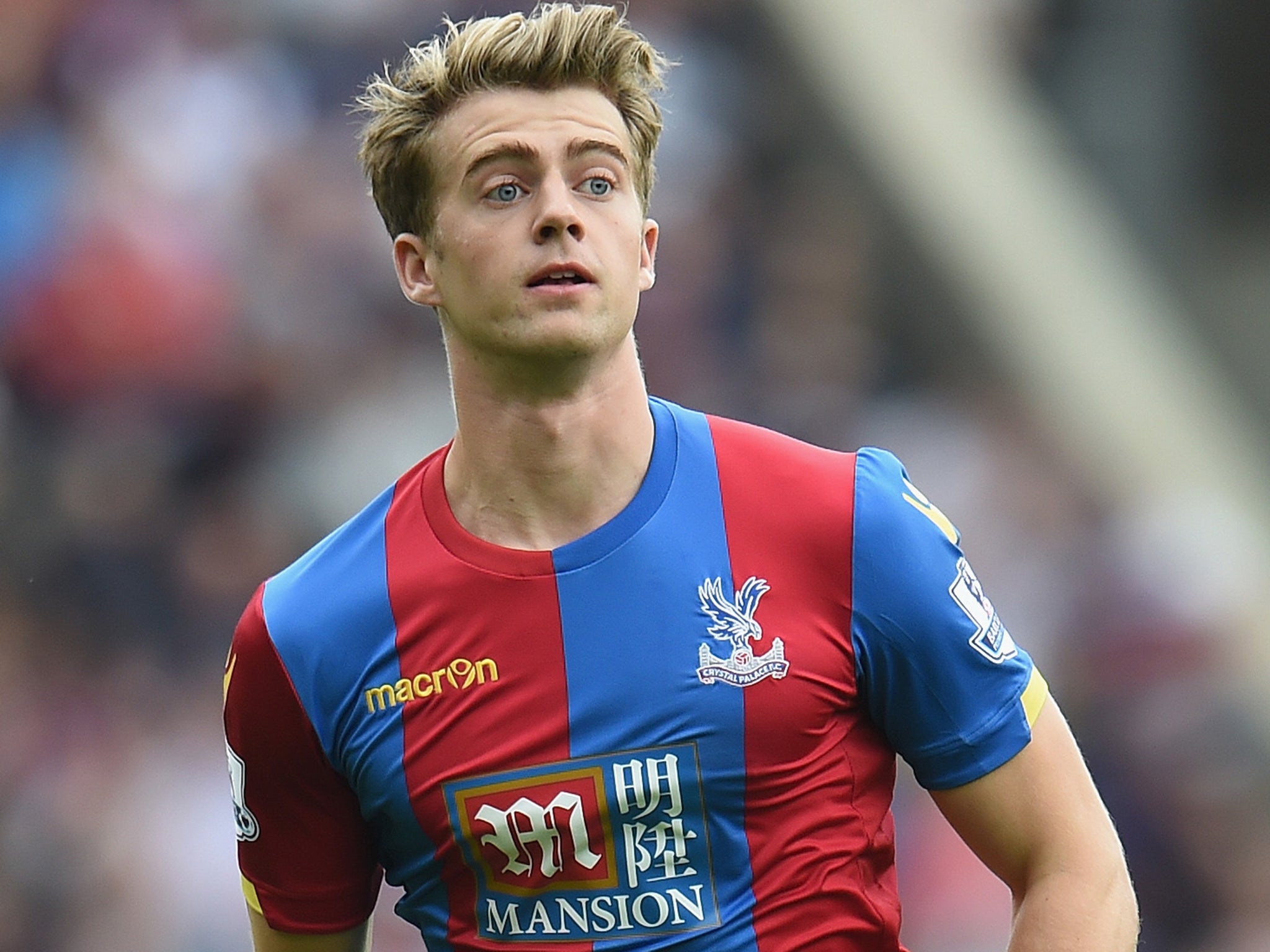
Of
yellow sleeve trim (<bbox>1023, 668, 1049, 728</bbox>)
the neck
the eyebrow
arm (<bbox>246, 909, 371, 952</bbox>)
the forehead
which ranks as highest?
the forehead

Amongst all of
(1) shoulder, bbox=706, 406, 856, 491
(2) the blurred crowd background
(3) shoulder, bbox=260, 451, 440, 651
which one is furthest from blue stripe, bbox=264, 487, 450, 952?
(2) the blurred crowd background

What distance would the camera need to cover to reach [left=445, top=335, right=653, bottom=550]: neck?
3.07m

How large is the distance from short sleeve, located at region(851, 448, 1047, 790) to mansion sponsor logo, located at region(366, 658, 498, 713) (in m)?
0.54

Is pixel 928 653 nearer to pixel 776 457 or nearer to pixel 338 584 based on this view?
pixel 776 457

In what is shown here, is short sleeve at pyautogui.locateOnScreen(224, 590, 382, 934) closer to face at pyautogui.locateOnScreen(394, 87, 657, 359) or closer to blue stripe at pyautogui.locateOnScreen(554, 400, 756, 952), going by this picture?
blue stripe at pyautogui.locateOnScreen(554, 400, 756, 952)

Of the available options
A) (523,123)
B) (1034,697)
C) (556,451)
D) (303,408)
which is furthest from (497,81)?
(303,408)

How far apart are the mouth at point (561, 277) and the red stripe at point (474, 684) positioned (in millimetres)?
402

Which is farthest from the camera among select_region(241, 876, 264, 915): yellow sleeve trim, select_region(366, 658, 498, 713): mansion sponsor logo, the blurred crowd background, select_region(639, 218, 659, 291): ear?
the blurred crowd background

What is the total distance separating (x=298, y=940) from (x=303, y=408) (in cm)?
474

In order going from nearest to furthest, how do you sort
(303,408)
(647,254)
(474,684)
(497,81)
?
(474,684), (497,81), (647,254), (303,408)

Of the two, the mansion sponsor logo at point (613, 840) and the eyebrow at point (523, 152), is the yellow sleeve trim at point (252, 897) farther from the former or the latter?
the eyebrow at point (523, 152)

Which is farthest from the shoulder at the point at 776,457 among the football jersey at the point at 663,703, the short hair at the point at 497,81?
the short hair at the point at 497,81

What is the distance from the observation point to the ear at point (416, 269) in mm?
3188

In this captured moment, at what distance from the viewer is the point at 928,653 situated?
291cm
